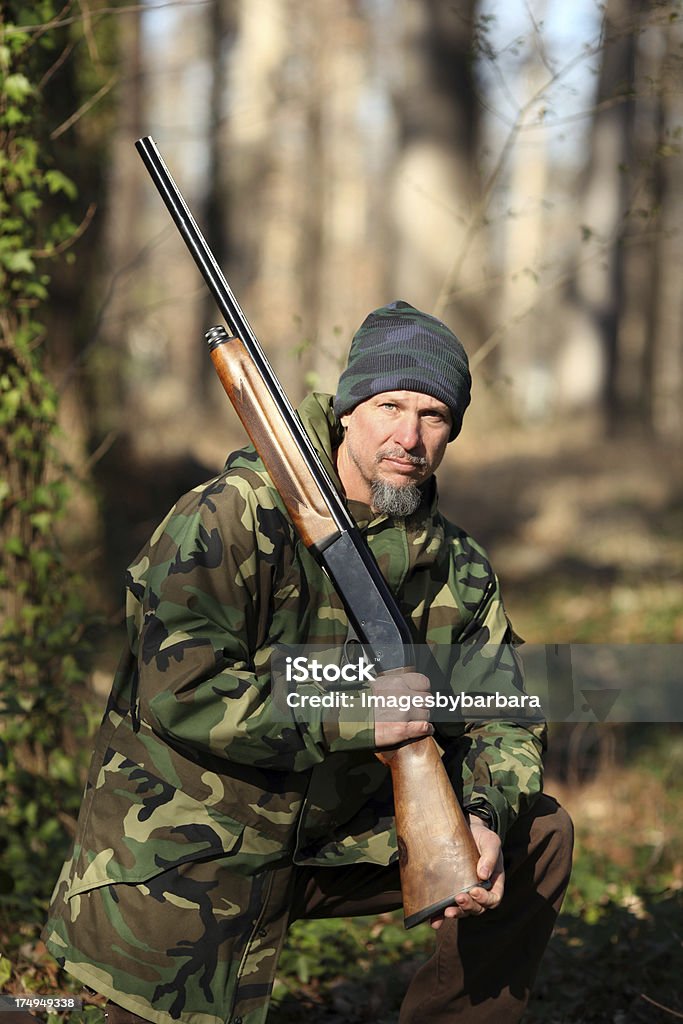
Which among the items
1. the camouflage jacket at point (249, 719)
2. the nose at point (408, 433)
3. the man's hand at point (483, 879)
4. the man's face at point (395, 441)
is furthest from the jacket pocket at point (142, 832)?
the nose at point (408, 433)

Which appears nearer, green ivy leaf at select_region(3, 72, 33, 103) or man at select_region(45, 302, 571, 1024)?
man at select_region(45, 302, 571, 1024)

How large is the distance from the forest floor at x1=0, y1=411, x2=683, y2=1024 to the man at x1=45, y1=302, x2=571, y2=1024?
433 millimetres

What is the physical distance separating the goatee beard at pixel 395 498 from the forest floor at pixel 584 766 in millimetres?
1501

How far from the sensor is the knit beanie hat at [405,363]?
10.3 feet

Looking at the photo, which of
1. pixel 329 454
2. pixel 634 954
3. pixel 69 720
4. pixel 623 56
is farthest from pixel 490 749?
pixel 623 56

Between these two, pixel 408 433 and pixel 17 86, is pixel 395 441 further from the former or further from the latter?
pixel 17 86

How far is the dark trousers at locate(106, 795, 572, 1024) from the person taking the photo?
3.12 m

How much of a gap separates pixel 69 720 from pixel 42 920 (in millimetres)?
844

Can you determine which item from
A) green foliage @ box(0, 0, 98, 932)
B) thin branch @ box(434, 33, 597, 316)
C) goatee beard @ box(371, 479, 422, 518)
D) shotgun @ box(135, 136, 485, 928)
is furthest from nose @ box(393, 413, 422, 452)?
green foliage @ box(0, 0, 98, 932)

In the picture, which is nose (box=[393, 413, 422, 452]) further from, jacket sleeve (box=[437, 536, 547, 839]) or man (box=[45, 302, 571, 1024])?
jacket sleeve (box=[437, 536, 547, 839])

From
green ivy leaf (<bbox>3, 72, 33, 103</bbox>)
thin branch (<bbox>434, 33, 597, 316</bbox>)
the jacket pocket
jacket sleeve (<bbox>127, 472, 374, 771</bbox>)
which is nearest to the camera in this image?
jacket sleeve (<bbox>127, 472, 374, 771</bbox>)

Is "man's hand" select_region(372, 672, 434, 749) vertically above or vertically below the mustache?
below

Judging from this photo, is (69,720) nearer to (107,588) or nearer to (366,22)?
(107,588)

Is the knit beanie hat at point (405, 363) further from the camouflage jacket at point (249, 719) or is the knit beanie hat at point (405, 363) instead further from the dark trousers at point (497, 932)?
the dark trousers at point (497, 932)
